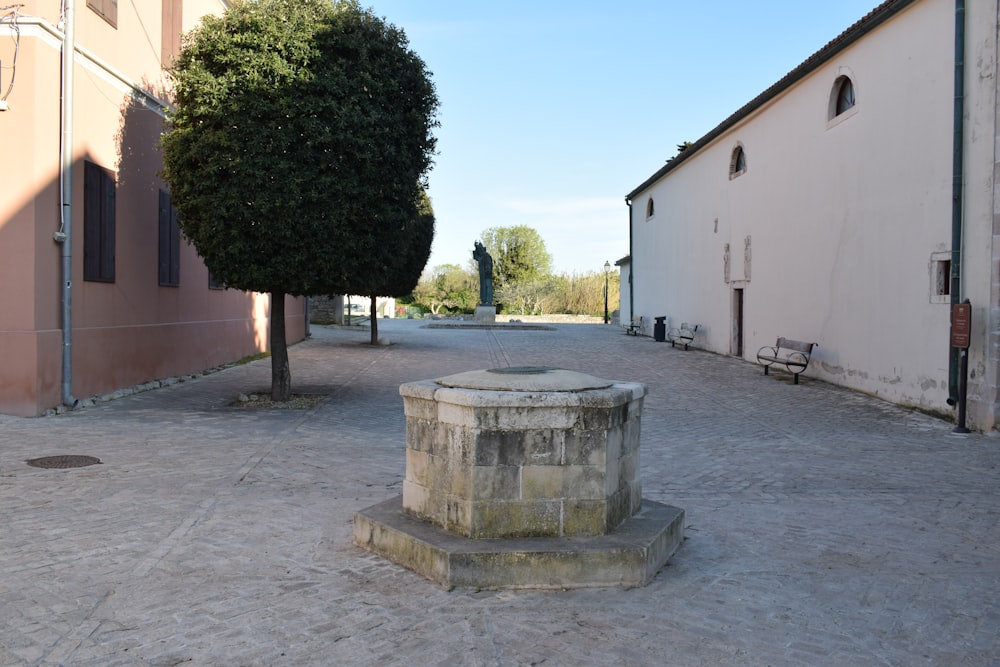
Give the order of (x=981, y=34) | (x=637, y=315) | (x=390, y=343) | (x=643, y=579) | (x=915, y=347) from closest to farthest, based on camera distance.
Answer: (x=643, y=579), (x=981, y=34), (x=915, y=347), (x=390, y=343), (x=637, y=315)

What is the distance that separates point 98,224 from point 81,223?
1.47 feet

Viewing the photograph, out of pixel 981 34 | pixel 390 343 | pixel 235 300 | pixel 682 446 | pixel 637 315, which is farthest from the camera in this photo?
pixel 637 315

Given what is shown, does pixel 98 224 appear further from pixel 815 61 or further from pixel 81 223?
pixel 815 61

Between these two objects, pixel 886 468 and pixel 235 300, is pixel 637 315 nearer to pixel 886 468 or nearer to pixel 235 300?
pixel 235 300

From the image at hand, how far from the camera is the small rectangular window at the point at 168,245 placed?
13.1 metres

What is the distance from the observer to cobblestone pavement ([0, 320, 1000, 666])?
3.52 metres

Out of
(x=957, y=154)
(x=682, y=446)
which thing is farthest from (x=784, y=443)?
(x=957, y=154)

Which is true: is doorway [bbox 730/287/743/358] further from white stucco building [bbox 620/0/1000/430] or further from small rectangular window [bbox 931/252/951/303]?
small rectangular window [bbox 931/252/951/303]

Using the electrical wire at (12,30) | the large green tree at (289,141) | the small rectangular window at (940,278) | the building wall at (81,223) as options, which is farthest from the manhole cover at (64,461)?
the small rectangular window at (940,278)

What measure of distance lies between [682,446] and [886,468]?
2085 mm

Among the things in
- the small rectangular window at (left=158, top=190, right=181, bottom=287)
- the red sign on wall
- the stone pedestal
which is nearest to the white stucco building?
the red sign on wall

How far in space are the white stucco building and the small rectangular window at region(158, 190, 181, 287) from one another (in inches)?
465

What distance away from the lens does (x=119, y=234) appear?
11.7 m

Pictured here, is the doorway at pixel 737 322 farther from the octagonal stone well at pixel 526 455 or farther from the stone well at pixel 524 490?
the octagonal stone well at pixel 526 455
